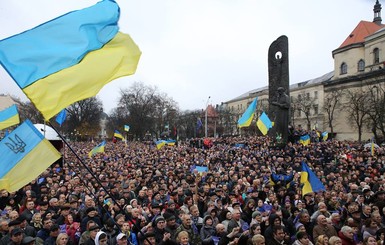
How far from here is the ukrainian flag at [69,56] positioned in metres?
4.77

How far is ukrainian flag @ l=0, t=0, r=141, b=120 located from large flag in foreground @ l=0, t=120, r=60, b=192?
2.03 ft

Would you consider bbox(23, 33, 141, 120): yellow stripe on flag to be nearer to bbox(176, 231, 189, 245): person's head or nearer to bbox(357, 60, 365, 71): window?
bbox(176, 231, 189, 245): person's head

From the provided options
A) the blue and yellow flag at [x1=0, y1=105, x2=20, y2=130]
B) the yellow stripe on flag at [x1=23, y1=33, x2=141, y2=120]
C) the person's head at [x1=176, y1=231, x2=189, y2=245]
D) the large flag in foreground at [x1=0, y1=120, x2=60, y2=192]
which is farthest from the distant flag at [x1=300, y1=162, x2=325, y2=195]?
the blue and yellow flag at [x1=0, y1=105, x2=20, y2=130]

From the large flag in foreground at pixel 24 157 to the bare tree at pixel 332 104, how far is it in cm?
5979

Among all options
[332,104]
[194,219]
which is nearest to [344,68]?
[332,104]

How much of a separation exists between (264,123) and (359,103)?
122 ft

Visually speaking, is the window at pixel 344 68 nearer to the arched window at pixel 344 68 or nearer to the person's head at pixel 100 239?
the arched window at pixel 344 68

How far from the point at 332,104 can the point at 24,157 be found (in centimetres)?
6488

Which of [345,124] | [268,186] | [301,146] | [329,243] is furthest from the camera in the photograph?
[345,124]

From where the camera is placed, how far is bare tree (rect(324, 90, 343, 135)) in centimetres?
6030

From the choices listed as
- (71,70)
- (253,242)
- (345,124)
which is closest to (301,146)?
(253,242)

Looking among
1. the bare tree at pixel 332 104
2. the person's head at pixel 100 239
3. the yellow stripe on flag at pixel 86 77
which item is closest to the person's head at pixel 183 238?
the person's head at pixel 100 239

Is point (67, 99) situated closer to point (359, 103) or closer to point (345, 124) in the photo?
point (359, 103)

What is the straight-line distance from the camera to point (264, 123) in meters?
18.9
